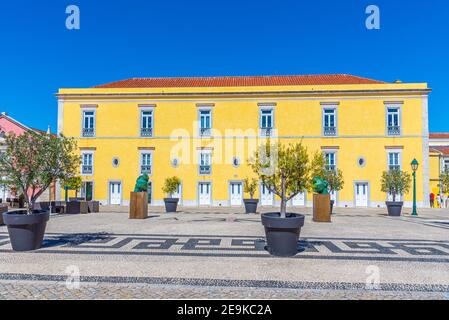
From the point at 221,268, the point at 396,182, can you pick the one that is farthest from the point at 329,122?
the point at 221,268

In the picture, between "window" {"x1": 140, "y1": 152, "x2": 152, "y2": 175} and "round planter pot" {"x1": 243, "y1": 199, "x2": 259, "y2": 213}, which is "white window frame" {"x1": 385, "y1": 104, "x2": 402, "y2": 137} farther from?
"window" {"x1": 140, "y1": 152, "x2": 152, "y2": 175}

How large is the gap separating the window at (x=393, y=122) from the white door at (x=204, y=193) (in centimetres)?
1518

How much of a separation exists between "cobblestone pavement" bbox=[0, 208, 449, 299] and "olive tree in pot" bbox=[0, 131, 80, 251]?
40 cm

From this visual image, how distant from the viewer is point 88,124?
82.6 ft

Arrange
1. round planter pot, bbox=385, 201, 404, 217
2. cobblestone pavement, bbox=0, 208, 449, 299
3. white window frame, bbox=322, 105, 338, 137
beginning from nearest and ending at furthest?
cobblestone pavement, bbox=0, 208, 449, 299 → round planter pot, bbox=385, 201, 404, 217 → white window frame, bbox=322, 105, 338, 137

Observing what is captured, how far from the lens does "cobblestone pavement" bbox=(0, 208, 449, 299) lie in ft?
14.5

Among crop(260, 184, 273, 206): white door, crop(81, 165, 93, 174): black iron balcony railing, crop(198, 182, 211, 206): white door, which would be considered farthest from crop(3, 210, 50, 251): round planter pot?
crop(81, 165, 93, 174): black iron balcony railing

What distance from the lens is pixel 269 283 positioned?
4781 millimetres

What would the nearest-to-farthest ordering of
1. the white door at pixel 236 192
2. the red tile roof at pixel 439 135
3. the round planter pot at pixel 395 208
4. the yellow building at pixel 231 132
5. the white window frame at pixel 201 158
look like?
the round planter pot at pixel 395 208 < the yellow building at pixel 231 132 < the white door at pixel 236 192 < the white window frame at pixel 201 158 < the red tile roof at pixel 439 135

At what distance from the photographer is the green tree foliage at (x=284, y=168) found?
294 inches

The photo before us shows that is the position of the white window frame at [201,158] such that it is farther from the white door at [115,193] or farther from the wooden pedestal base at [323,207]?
the wooden pedestal base at [323,207]

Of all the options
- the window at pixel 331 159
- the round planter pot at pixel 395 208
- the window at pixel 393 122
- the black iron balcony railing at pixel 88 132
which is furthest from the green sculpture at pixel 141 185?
the window at pixel 393 122

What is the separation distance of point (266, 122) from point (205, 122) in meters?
5.08
